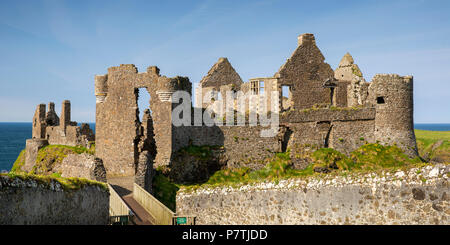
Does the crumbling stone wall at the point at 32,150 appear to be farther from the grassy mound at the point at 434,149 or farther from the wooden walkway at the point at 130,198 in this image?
the grassy mound at the point at 434,149

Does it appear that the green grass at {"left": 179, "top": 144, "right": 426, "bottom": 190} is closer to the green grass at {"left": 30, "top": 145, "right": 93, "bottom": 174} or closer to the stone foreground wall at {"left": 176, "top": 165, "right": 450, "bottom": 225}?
the stone foreground wall at {"left": 176, "top": 165, "right": 450, "bottom": 225}

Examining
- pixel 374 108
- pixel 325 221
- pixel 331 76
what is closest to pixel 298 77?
pixel 331 76

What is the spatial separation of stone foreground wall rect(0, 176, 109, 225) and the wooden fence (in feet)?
8.62

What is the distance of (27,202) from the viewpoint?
877cm

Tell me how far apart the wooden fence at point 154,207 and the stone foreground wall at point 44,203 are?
8.62 ft

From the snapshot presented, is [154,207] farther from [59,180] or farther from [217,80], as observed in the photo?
[217,80]

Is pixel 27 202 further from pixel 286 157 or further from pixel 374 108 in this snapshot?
pixel 374 108

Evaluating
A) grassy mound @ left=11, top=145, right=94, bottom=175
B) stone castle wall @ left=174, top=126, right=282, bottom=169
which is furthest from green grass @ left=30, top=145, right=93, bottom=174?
stone castle wall @ left=174, top=126, right=282, bottom=169

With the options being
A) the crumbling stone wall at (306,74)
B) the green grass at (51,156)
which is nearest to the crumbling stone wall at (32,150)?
the green grass at (51,156)

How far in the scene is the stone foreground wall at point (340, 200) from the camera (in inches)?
387

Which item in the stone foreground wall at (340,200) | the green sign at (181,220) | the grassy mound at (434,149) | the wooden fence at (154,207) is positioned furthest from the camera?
the grassy mound at (434,149)

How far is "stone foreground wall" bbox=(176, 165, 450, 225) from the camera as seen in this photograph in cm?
984

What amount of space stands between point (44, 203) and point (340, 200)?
7.44 metres
